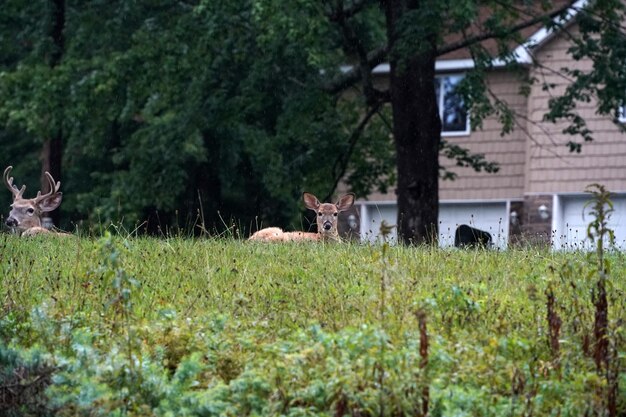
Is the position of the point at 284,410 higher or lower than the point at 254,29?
lower

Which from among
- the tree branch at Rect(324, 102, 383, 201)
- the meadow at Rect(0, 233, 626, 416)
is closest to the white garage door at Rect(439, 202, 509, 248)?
the tree branch at Rect(324, 102, 383, 201)

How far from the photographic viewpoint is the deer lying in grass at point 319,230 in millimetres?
16328

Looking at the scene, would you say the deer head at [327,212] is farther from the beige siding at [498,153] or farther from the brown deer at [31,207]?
the beige siding at [498,153]

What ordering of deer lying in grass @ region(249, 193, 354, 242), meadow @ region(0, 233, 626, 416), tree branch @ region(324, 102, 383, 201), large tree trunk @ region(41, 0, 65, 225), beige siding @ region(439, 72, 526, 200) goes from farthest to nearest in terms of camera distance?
beige siding @ region(439, 72, 526, 200) → large tree trunk @ region(41, 0, 65, 225) → tree branch @ region(324, 102, 383, 201) → deer lying in grass @ region(249, 193, 354, 242) → meadow @ region(0, 233, 626, 416)

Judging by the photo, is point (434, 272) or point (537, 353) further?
point (434, 272)

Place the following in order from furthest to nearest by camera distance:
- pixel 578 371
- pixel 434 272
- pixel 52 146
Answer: pixel 52 146
pixel 434 272
pixel 578 371

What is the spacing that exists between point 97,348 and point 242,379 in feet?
3.92

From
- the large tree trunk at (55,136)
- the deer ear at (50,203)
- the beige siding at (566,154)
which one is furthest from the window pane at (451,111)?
the deer ear at (50,203)

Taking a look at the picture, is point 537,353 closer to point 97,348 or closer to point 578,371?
point 578,371

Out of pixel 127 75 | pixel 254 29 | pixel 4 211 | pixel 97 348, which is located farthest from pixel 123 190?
pixel 97 348

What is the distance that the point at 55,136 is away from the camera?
86.5 feet

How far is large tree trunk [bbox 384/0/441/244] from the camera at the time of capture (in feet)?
73.2

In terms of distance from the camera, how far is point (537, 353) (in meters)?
9.09

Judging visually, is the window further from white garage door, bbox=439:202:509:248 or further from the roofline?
white garage door, bbox=439:202:509:248
